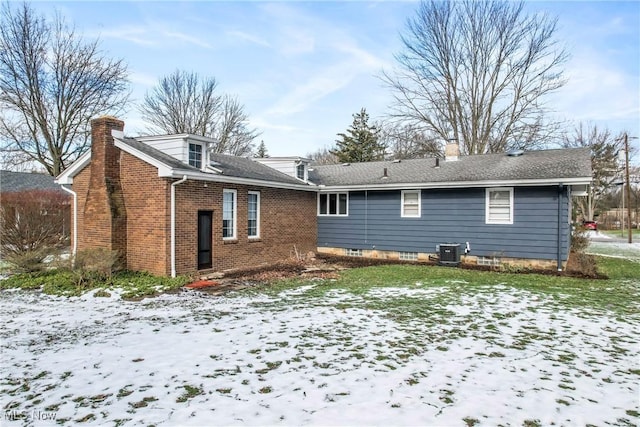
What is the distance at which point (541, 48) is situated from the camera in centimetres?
2414

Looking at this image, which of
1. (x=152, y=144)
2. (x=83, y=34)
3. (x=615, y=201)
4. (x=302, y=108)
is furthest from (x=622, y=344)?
(x=615, y=201)

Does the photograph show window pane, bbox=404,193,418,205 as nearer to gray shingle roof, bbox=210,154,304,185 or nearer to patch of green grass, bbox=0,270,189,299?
gray shingle roof, bbox=210,154,304,185

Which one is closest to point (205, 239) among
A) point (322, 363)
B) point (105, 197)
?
point (105, 197)

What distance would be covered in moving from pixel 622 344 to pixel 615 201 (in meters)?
56.7

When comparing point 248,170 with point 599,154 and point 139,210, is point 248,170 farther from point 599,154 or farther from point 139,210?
point 599,154

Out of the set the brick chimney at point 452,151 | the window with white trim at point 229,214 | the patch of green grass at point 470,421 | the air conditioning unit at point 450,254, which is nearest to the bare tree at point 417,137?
the brick chimney at point 452,151

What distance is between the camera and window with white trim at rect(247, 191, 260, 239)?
522 inches

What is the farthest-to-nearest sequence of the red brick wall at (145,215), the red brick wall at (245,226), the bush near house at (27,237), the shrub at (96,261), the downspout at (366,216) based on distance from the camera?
the downspout at (366,216)
the red brick wall at (245,226)
the bush near house at (27,237)
the red brick wall at (145,215)
the shrub at (96,261)

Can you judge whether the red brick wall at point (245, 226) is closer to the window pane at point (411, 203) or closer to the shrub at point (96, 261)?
the shrub at point (96, 261)

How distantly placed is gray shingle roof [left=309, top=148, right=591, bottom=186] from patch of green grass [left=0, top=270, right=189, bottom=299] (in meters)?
8.19

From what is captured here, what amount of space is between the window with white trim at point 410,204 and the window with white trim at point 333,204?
2.40 metres

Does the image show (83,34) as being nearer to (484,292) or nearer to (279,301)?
(279,301)

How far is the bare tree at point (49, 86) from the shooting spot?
21.3 meters

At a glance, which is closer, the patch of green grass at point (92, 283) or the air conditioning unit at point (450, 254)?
the patch of green grass at point (92, 283)
